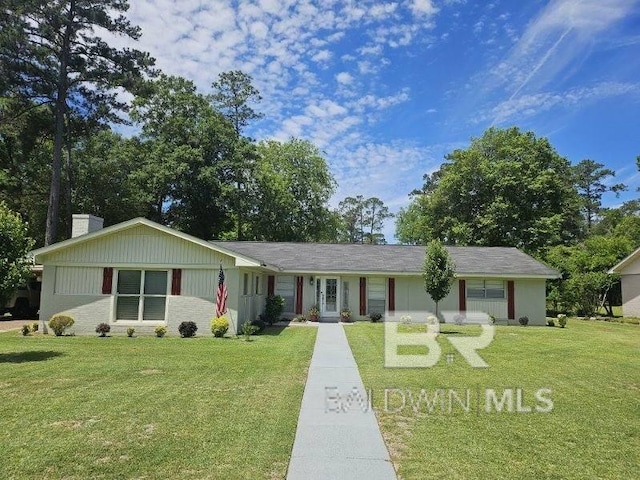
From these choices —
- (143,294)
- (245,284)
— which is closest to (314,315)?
(245,284)

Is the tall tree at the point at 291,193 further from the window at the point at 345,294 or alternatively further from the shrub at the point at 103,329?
the shrub at the point at 103,329

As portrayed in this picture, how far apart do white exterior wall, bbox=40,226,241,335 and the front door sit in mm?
7222

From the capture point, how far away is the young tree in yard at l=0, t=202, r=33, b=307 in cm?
1095

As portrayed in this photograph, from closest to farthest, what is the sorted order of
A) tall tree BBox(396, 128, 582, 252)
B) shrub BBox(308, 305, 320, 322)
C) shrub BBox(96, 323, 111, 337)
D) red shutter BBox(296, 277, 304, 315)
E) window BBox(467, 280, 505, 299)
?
shrub BBox(96, 323, 111, 337) → shrub BBox(308, 305, 320, 322) → red shutter BBox(296, 277, 304, 315) → window BBox(467, 280, 505, 299) → tall tree BBox(396, 128, 582, 252)

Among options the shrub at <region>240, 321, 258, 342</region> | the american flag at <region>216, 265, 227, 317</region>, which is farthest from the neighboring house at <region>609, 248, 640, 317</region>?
the american flag at <region>216, 265, 227, 317</region>

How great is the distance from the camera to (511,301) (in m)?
23.2

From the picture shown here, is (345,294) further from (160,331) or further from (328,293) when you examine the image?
(160,331)

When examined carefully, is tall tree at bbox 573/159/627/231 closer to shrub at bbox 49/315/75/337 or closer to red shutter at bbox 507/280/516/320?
red shutter at bbox 507/280/516/320

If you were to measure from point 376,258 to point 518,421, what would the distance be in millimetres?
17989

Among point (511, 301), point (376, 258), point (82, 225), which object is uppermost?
point (82, 225)

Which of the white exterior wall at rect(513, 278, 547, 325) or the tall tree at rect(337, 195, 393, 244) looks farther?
the tall tree at rect(337, 195, 393, 244)

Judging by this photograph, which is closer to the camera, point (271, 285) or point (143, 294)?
point (143, 294)

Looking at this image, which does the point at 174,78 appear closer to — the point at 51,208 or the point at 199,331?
the point at 51,208

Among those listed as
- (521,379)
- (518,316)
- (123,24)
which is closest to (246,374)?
(521,379)
